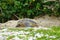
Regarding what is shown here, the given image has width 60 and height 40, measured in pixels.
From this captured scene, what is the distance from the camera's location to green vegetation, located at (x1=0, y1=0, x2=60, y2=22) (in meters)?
12.4

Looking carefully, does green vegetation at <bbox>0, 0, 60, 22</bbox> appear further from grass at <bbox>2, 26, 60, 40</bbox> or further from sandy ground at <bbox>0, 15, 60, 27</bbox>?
grass at <bbox>2, 26, 60, 40</bbox>

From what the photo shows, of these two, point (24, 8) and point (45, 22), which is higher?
point (24, 8)

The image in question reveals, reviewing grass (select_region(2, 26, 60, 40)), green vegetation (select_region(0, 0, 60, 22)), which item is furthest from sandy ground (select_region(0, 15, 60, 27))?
grass (select_region(2, 26, 60, 40))

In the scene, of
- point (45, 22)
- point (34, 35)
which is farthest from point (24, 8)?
point (34, 35)

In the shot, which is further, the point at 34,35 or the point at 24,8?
the point at 24,8

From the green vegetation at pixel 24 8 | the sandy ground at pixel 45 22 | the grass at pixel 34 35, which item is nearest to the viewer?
the grass at pixel 34 35

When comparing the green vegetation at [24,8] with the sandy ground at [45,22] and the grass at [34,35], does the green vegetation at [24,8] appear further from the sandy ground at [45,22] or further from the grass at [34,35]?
the grass at [34,35]

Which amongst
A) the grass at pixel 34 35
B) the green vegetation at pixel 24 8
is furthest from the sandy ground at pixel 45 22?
the grass at pixel 34 35

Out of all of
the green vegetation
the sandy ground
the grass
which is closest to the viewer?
the grass

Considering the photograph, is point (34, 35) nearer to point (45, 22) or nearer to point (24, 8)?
point (45, 22)

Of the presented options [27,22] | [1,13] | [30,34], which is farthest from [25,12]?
[30,34]

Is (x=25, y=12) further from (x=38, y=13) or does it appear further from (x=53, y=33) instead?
(x=53, y=33)

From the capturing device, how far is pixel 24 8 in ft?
41.5

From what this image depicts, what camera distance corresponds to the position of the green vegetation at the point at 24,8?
40.7ft
